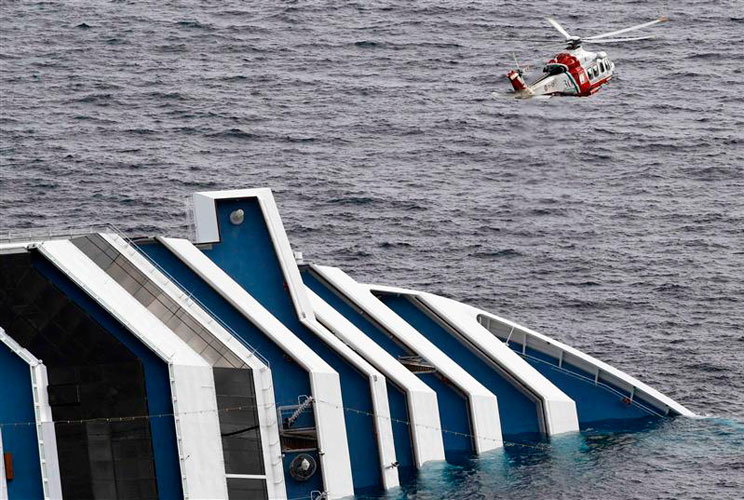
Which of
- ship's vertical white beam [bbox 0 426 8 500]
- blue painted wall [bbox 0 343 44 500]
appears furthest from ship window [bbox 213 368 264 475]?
ship's vertical white beam [bbox 0 426 8 500]

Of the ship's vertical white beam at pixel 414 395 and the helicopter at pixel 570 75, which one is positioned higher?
the helicopter at pixel 570 75

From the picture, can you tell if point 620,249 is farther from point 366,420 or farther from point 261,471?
point 261,471

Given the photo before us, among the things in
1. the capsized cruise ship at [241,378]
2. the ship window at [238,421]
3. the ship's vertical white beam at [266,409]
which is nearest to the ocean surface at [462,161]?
the capsized cruise ship at [241,378]

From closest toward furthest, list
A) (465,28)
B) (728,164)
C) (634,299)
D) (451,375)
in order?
(451,375), (634,299), (728,164), (465,28)

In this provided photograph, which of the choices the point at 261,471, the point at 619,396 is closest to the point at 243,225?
the point at 261,471

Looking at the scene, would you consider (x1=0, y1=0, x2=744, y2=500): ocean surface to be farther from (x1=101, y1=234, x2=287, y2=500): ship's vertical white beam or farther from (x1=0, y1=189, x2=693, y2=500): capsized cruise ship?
(x1=101, y1=234, x2=287, y2=500): ship's vertical white beam

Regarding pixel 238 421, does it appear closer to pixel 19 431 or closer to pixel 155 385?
pixel 155 385

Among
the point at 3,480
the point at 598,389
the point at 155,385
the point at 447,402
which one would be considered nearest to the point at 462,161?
the point at 598,389

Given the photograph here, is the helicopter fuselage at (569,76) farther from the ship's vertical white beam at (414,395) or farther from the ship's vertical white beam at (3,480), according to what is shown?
the ship's vertical white beam at (3,480)
